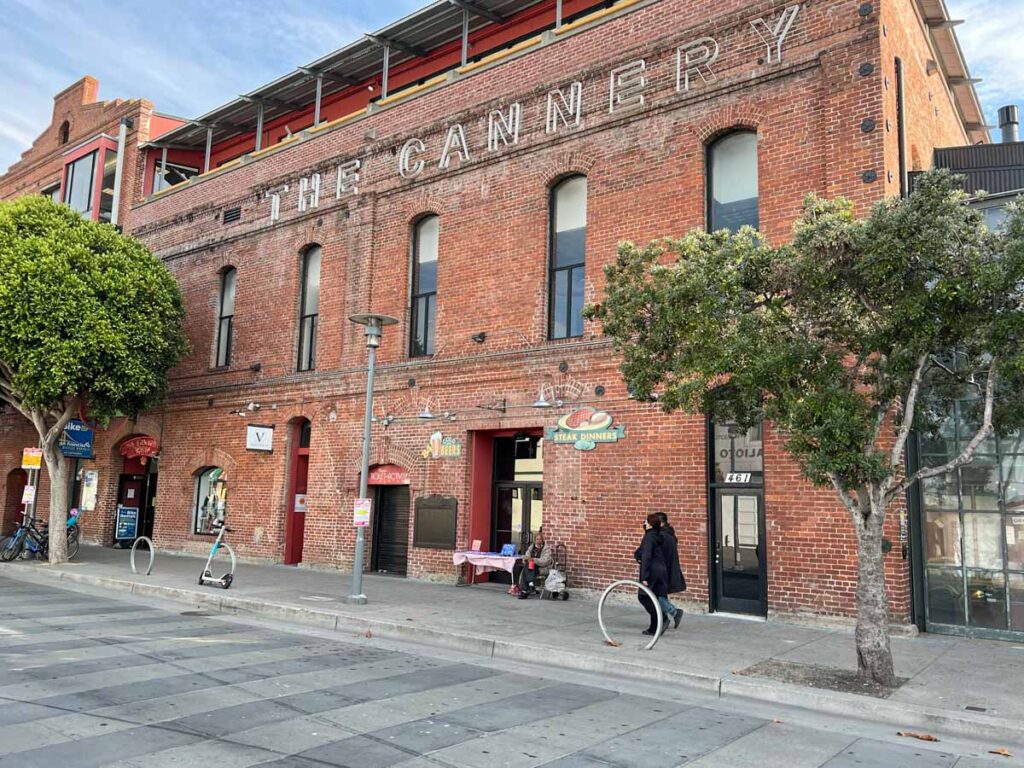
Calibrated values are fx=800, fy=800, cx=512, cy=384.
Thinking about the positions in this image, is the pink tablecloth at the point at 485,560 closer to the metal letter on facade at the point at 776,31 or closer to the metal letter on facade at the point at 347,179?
the metal letter on facade at the point at 347,179

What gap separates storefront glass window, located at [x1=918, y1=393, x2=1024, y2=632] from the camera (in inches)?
424

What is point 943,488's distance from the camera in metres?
11.4

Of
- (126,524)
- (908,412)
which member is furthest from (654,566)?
(126,524)

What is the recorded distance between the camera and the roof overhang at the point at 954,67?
612 inches

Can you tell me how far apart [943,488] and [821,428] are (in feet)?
16.0

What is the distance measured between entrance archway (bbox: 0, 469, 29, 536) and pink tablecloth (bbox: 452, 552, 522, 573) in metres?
21.7

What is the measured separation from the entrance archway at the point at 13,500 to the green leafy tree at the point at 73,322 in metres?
10.7

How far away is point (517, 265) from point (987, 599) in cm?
955

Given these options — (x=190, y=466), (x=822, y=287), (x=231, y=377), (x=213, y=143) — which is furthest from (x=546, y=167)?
(x=213, y=143)

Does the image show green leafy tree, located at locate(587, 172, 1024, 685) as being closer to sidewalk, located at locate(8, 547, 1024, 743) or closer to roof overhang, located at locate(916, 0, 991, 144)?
sidewalk, located at locate(8, 547, 1024, 743)

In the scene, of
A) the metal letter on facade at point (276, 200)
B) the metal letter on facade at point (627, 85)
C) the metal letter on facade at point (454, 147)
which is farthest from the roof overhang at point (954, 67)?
the metal letter on facade at point (276, 200)

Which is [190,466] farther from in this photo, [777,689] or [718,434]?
[777,689]

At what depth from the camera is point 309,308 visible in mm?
20016

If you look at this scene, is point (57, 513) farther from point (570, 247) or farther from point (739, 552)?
point (739, 552)
